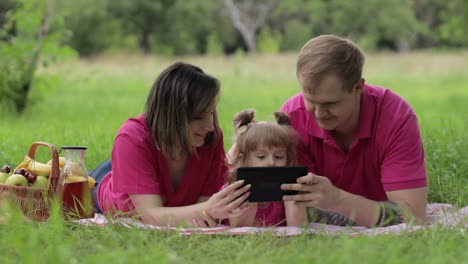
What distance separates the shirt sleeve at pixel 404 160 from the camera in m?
4.66

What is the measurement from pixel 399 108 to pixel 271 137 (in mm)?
839

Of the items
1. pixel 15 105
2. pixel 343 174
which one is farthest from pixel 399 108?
pixel 15 105

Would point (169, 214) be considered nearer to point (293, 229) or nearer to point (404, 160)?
point (293, 229)

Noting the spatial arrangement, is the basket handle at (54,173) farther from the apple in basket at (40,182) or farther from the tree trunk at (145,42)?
the tree trunk at (145,42)

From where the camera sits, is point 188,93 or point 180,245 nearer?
point 180,245

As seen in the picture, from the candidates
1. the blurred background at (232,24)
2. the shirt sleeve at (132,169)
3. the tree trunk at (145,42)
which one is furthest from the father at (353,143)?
the tree trunk at (145,42)

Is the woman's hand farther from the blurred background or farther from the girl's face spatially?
the blurred background

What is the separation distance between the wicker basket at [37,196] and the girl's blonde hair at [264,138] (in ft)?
3.61

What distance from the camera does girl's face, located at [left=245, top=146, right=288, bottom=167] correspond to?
485 cm

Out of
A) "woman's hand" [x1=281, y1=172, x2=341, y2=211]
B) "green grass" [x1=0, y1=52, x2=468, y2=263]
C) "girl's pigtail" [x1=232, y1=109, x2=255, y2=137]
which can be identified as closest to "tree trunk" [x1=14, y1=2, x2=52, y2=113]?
"green grass" [x1=0, y1=52, x2=468, y2=263]

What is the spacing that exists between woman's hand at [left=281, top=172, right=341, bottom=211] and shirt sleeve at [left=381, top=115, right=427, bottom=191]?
1.52 feet

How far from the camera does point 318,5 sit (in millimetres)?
52781

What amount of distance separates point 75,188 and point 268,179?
127 centimetres

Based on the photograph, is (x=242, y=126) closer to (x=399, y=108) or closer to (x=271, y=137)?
(x=271, y=137)
